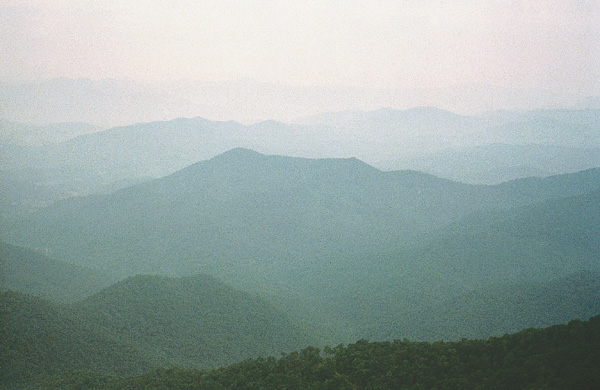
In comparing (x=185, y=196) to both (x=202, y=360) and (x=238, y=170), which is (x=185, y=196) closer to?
(x=238, y=170)

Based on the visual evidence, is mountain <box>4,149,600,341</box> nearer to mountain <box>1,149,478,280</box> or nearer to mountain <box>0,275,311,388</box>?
mountain <box>1,149,478,280</box>

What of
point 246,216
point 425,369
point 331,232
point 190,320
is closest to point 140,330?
point 190,320

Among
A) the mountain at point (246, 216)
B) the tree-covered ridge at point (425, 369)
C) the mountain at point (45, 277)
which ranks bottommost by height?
the tree-covered ridge at point (425, 369)

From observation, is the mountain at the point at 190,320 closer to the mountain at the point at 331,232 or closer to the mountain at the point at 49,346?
the mountain at the point at 49,346

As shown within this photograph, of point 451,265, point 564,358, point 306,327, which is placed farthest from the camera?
point 451,265

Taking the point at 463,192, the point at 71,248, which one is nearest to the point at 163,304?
the point at 71,248

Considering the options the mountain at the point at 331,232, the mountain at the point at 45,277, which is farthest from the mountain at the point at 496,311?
the mountain at the point at 45,277
